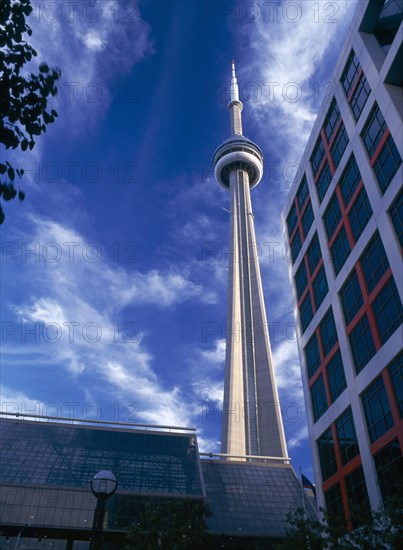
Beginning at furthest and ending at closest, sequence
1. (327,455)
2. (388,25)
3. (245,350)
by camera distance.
→ (245,350), (327,455), (388,25)

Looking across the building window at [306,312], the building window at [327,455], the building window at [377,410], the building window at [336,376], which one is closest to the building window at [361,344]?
the building window at [377,410]

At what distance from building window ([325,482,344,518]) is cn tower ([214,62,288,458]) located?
61985mm

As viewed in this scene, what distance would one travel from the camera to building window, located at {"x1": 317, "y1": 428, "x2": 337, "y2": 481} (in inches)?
1500

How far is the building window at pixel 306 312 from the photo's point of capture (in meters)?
46.2

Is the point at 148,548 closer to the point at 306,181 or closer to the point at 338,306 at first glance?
the point at 338,306

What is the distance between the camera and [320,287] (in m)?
43.8

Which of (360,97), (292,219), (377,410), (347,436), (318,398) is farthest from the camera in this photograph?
(292,219)

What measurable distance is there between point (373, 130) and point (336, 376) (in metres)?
18.0

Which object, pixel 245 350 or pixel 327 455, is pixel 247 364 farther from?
pixel 327 455

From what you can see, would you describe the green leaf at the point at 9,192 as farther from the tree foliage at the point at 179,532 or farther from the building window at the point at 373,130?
the building window at the point at 373,130

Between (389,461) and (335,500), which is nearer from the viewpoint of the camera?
(389,461)

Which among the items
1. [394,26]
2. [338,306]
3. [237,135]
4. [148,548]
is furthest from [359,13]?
[237,135]

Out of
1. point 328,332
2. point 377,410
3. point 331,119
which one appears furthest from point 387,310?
point 331,119

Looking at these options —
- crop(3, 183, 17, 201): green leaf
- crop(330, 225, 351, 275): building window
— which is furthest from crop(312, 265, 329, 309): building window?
crop(3, 183, 17, 201): green leaf
